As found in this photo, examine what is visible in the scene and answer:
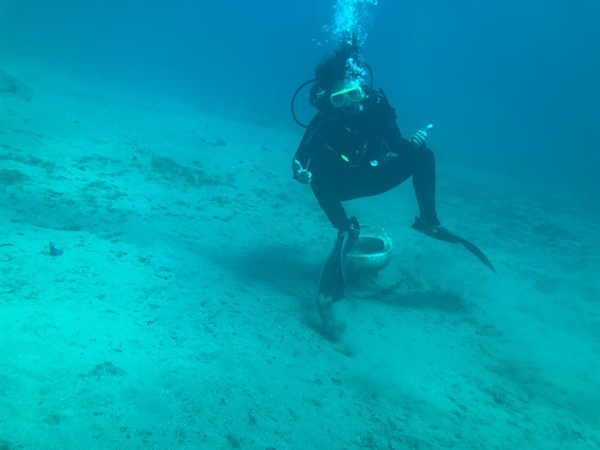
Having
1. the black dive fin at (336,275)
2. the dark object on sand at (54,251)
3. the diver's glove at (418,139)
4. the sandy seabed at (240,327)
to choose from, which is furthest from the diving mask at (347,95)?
the dark object on sand at (54,251)

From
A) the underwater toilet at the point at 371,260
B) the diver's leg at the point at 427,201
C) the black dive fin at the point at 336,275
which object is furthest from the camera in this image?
the underwater toilet at the point at 371,260

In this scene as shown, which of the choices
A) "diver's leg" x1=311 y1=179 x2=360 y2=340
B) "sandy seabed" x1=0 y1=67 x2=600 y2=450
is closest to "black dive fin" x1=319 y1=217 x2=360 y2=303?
"diver's leg" x1=311 y1=179 x2=360 y2=340

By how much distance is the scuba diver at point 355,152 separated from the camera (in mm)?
4703

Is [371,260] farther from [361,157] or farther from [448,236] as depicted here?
[361,157]

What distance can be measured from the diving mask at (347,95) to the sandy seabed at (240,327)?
2.56 m

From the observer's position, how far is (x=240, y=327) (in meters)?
3.35

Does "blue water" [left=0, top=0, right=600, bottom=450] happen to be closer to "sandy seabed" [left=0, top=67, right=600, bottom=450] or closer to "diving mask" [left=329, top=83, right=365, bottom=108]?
"sandy seabed" [left=0, top=67, right=600, bottom=450]

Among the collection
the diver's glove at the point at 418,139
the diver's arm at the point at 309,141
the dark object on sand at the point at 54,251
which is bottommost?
the dark object on sand at the point at 54,251

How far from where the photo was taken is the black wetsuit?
15.6ft

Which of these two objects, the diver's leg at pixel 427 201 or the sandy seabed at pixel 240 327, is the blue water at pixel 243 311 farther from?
the diver's leg at pixel 427 201

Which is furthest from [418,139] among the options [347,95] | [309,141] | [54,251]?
[54,251]

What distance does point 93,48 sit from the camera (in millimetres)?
42375

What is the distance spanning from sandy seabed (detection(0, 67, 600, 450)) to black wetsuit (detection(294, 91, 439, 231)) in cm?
143

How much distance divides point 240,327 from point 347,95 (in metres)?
3.17
